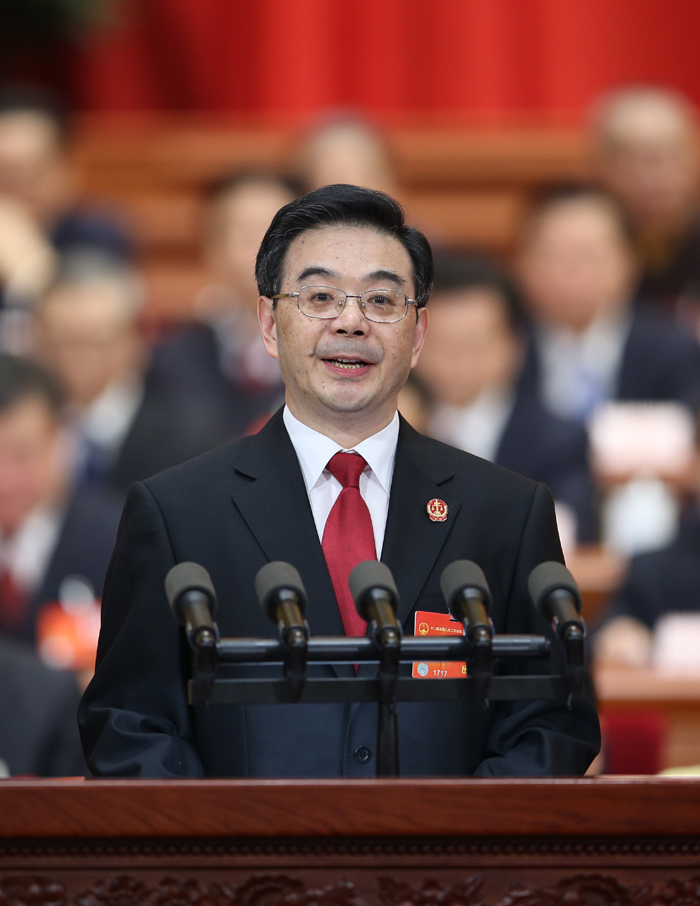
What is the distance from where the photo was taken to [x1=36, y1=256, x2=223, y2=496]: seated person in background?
4098mm

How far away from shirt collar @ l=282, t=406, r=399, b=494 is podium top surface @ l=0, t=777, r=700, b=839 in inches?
16.2

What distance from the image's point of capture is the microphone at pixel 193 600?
1221 millimetres

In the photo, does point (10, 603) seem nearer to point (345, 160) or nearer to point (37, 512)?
point (37, 512)

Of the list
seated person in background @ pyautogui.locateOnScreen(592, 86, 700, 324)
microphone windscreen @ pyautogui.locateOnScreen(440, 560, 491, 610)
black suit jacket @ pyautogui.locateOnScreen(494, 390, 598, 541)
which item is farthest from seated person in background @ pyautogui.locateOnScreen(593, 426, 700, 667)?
microphone windscreen @ pyautogui.locateOnScreen(440, 560, 491, 610)

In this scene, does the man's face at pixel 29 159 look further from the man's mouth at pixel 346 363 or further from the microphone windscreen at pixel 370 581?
the microphone windscreen at pixel 370 581

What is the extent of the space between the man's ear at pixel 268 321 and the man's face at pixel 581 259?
10.4ft

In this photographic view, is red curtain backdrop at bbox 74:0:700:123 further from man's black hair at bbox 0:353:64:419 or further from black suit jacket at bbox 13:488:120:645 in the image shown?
black suit jacket at bbox 13:488:120:645

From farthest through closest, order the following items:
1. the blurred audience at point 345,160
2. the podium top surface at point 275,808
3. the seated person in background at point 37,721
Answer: the blurred audience at point 345,160
the seated person in background at point 37,721
the podium top surface at point 275,808

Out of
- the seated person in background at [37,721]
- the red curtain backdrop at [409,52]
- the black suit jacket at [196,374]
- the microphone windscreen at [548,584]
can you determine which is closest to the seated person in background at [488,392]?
the black suit jacket at [196,374]

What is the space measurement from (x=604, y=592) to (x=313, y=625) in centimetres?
216

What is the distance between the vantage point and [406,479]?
5.00 ft

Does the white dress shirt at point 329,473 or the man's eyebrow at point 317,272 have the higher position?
the man's eyebrow at point 317,272

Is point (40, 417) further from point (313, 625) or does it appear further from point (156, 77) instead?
point (156, 77)

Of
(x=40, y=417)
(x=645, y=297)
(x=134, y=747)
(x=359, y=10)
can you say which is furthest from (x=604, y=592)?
(x=359, y=10)
